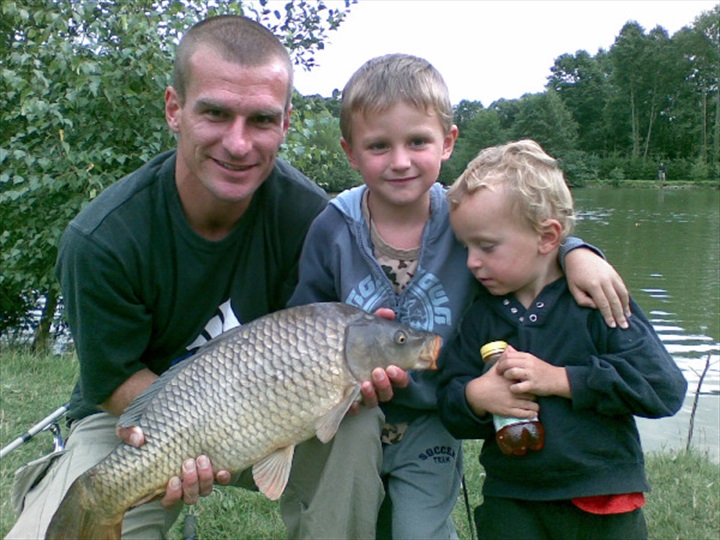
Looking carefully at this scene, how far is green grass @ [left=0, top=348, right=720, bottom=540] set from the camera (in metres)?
3.10

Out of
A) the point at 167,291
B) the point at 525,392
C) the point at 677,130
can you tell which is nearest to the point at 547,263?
the point at 525,392

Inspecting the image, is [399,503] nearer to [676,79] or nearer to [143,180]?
[143,180]

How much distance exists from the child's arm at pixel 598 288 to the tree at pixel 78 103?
3974mm

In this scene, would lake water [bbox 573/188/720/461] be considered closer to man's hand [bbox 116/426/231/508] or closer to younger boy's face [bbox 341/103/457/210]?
younger boy's face [bbox 341/103/457/210]

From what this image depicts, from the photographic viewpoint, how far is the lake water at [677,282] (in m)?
5.78

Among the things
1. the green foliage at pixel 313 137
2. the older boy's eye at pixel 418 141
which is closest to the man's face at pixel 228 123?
the older boy's eye at pixel 418 141

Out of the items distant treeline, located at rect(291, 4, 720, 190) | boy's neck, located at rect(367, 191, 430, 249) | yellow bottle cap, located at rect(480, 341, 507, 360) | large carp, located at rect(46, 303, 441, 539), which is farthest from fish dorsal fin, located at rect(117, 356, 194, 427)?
distant treeline, located at rect(291, 4, 720, 190)

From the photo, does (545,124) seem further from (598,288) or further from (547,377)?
(547,377)

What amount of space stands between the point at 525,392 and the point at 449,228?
56cm

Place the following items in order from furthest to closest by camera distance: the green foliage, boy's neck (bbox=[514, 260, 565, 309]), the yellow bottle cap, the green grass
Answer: the green foliage
the green grass
boy's neck (bbox=[514, 260, 565, 309])
the yellow bottle cap

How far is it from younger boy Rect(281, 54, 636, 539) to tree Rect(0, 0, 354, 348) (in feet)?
11.3

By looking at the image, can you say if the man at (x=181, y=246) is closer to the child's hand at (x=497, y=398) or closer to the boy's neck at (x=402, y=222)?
the boy's neck at (x=402, y=222)

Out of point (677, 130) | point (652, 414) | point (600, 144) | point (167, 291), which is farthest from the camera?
point (600, 144)

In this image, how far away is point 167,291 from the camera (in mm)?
2600
